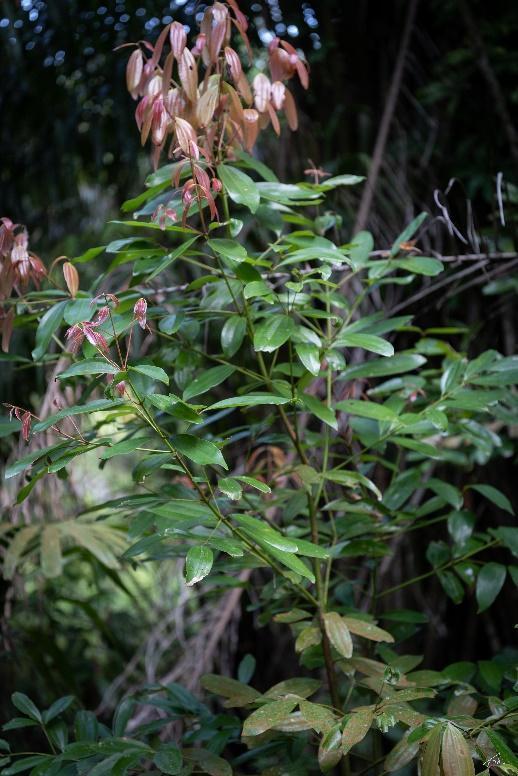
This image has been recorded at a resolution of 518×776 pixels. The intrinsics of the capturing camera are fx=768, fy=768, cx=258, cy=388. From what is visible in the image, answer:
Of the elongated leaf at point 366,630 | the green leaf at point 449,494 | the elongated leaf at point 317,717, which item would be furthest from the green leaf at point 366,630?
the green leaf at point 449,494

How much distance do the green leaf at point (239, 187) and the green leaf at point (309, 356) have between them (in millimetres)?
157

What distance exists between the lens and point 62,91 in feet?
6.70

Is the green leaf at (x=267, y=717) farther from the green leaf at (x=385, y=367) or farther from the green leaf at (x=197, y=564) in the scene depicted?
the green leaf at (x=385, y=367)

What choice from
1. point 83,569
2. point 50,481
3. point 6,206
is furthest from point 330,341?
point 83,569

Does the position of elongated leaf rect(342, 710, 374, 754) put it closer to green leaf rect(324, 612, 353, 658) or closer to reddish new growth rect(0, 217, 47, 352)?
green leaf rect(324, 612, 353, 658)

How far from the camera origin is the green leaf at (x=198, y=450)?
679 mm

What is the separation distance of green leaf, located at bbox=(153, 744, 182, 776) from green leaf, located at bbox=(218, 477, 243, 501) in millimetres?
315

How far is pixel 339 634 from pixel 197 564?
0.74ft

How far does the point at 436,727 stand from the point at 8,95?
193 centimetres

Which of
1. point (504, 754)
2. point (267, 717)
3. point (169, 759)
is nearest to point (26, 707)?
point (169, 759)

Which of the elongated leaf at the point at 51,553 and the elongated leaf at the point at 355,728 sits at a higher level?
the elongated leaf at the point at 355,728

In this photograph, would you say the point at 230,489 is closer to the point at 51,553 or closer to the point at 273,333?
the point at 273,333

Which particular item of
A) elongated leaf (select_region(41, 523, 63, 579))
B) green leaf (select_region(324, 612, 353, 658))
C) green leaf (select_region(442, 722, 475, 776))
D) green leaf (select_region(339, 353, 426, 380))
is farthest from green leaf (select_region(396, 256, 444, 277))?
elongated leaf (select_region(41, 523, 63, 579))

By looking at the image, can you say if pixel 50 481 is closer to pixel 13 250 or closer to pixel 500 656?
pixel 13 250
